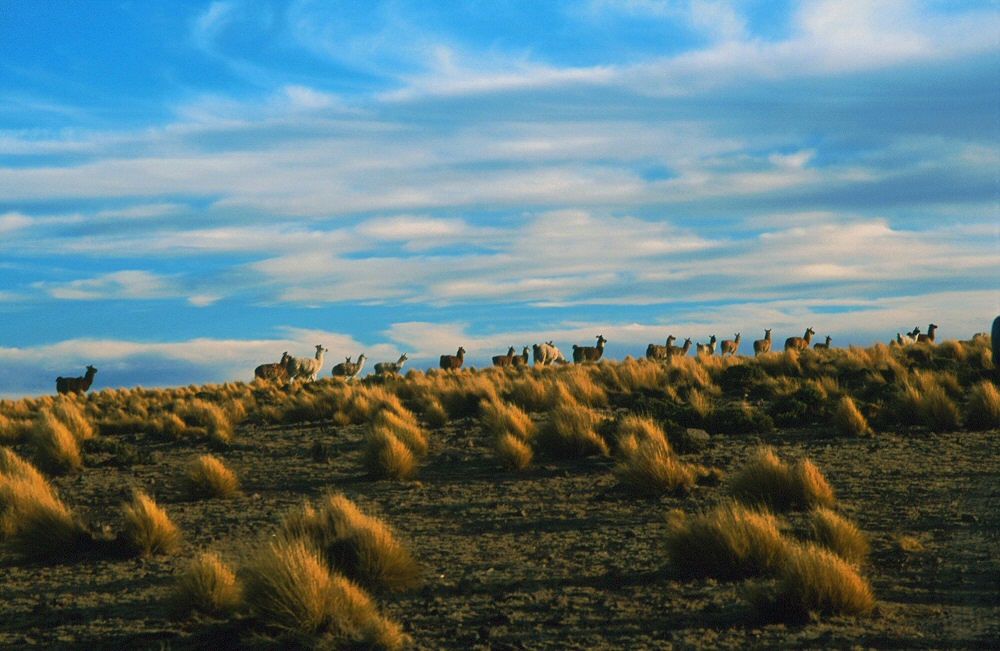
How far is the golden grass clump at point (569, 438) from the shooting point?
604 inches

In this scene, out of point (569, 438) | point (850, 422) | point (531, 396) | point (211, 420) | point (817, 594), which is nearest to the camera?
point (817, 594)

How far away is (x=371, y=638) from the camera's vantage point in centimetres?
660

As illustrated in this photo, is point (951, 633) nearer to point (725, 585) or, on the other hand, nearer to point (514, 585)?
point (725, 585)

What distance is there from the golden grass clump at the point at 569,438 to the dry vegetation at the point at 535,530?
0.05 metres

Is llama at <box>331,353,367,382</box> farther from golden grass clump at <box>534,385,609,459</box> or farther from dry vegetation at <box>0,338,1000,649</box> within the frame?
golden grass clump at <box>534,385,609,459</box>

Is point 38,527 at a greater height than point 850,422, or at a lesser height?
lesser

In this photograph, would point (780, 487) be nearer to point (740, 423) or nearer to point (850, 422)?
point (850, 422)

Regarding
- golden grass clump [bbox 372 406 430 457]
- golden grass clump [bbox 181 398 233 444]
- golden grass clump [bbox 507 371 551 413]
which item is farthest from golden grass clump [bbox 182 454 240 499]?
golden grass clump [bbox 507 371 551 413]

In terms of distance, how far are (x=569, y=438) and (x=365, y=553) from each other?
7.45 meters

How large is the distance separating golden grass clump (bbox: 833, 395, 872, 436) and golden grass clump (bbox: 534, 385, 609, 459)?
437 cm

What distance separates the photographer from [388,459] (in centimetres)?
1454

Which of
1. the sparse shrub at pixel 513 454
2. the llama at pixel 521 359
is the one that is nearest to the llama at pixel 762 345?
the llama at pixel 521 359

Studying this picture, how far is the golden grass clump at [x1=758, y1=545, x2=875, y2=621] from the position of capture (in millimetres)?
7043

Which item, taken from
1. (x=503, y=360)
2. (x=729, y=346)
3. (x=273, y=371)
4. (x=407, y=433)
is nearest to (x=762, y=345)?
(x=729, y=346)
